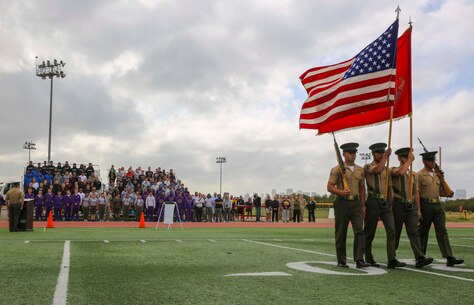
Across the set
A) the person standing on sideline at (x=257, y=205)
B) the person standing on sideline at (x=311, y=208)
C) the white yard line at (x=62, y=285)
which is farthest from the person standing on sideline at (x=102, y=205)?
the white yard line at (x=62, y=285)

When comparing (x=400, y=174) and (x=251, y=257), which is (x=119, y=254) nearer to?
(x=251, y=257)

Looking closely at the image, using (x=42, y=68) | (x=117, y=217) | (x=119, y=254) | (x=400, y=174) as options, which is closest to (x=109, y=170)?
(x=117, y=217)

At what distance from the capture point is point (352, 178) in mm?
8141

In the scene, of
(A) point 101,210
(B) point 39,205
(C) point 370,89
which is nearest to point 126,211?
(A) point 101,210

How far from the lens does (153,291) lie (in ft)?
18.8

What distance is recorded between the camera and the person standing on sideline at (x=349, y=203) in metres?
8.06

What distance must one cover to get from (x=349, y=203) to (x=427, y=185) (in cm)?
178

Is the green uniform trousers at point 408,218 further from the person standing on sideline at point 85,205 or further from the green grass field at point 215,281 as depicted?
the person standing on sideline at point 85,205

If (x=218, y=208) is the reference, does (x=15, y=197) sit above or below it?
above

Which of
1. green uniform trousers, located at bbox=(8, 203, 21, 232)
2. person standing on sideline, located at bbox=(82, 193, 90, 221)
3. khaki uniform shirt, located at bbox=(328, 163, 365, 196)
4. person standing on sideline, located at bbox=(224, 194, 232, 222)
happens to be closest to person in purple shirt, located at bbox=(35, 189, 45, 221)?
person standing on sideline, located at bbox=(82, 193, 90, 221)

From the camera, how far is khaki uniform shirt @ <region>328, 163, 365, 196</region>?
8.13m

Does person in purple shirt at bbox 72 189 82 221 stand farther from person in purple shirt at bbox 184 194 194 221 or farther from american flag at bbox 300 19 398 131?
american flag at bbox 300 19 398 131

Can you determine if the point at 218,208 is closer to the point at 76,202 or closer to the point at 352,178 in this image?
the point at 76,202

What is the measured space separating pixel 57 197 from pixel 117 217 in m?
3.63
